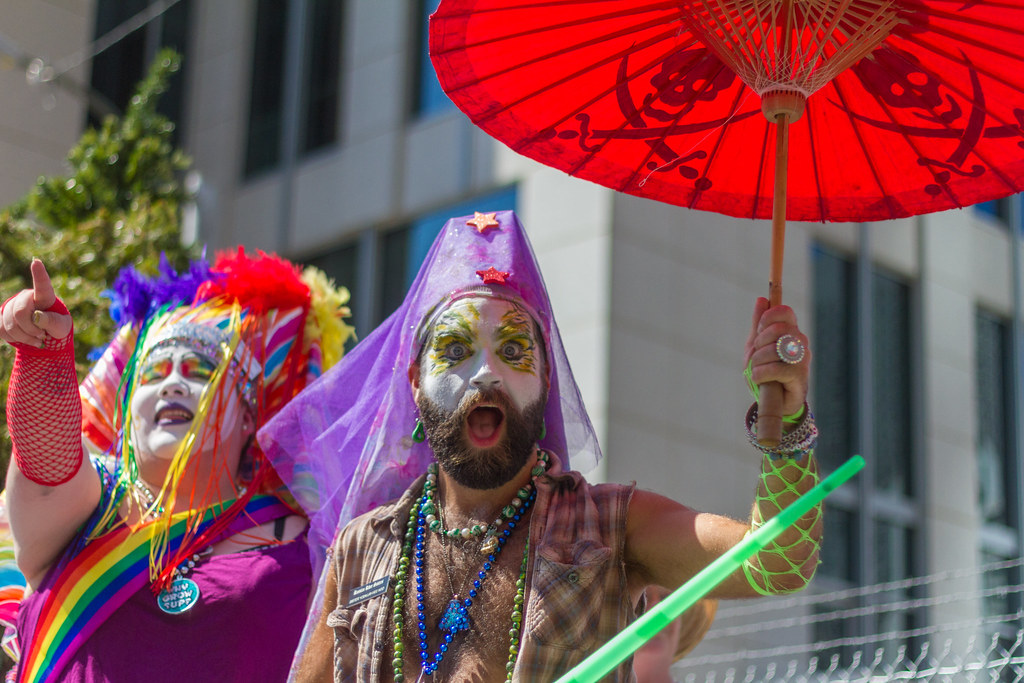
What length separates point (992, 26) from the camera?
2547mm

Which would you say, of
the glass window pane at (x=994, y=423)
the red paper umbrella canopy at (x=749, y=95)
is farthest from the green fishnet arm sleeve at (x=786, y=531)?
the glass window pane at (x=994, y=423)

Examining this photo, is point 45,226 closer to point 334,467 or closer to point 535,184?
point 334,467

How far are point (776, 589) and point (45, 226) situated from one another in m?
4.25

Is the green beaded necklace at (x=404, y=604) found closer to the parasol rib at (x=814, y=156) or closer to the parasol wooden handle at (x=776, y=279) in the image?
the parasol wooden handle at (x=776, y=279)

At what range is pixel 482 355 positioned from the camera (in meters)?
3.00

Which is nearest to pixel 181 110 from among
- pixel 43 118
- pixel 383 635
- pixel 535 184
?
pixel 43 118

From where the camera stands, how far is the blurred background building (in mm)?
9109

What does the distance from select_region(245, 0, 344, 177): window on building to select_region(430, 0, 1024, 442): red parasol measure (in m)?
8.82

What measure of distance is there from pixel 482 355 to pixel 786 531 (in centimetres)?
83

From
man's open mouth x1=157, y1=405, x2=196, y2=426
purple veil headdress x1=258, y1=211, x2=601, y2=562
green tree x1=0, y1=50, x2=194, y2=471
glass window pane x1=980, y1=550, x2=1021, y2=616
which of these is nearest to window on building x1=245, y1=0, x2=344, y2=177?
green tree x1=0, y1=50, x2=194, y2=471

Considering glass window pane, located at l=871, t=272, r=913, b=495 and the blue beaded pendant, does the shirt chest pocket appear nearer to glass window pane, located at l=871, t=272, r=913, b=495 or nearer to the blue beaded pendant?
the blue beaded pendant

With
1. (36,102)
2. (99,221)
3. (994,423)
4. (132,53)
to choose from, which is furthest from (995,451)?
(99,221)

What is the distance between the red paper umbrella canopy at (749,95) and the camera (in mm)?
2576

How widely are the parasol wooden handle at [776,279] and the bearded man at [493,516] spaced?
0.06 m
